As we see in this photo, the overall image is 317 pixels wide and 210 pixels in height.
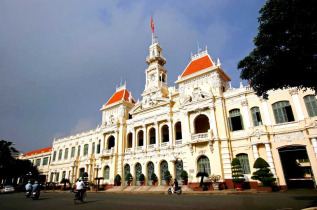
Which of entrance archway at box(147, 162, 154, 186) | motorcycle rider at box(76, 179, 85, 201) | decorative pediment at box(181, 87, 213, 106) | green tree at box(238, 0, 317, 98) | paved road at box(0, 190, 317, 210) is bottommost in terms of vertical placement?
paved road at box(0, 190, 317, 210)

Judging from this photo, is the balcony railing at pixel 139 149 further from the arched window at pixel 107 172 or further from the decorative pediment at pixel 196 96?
the decorative pediment at pixel 196 96

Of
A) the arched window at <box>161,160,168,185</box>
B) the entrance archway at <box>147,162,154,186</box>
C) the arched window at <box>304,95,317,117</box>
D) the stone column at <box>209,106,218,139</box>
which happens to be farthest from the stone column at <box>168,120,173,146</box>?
the arched window at <box>304,95,317,117</box>

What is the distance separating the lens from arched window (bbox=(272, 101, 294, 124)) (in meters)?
19.3

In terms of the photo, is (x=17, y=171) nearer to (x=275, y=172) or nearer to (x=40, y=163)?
Result: (x=40, y=163)

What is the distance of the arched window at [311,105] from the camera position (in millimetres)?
18039

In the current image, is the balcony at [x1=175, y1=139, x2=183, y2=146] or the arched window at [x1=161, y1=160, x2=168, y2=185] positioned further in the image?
the arched window at [x1=161, y1=160, x2=168, y2=185]

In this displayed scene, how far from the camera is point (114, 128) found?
3284 cm

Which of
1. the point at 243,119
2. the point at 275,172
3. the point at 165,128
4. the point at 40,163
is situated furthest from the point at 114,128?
the point at 40,163

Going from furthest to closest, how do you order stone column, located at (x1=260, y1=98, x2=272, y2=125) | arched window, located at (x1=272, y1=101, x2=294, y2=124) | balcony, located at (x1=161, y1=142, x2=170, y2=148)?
balcony, located at (x1=161, y1=142, x2=170, y2=148) < stone column, located at (x1=260, y1=98, x2=272, y2=125) < arched window, located at (x1=272, y1=101, x2=294, y2=124)

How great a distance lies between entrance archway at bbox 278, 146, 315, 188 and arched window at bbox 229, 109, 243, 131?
4465 millimetres

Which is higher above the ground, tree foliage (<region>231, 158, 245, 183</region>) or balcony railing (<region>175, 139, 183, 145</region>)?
balcony railing (<region>175, 139, 183, 145</region>)

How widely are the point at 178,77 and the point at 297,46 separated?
20535 mm

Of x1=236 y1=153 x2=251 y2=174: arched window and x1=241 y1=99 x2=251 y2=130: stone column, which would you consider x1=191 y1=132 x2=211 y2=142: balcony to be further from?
x1=241 y1=99 x2=251 y2=130: stone column

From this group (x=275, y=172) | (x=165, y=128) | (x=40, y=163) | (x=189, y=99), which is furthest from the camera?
(x=40, y=163)
